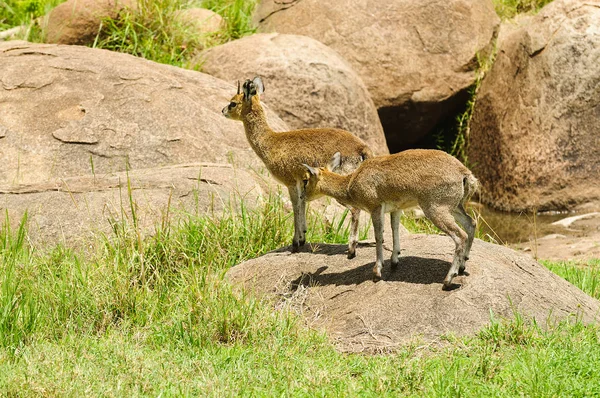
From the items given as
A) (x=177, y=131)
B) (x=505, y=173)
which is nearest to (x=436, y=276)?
(x=177, y=131)

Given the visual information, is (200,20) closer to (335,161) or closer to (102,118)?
(102,118)

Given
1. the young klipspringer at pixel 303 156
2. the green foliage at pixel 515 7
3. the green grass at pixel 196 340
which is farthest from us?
the green foliage at pixel 515 7

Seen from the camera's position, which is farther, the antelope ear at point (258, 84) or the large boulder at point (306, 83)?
the large boulder at point (306, 83)

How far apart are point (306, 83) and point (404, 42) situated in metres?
2.52

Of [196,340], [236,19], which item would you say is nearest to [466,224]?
[196,340]

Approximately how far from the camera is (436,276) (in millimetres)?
6965

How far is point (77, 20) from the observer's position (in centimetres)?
1370

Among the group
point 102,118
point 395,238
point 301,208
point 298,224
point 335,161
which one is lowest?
point 102,118

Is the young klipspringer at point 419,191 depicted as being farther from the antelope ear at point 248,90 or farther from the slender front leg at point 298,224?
the antelope ear at point 248,90

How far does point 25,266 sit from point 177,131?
11.8 feet

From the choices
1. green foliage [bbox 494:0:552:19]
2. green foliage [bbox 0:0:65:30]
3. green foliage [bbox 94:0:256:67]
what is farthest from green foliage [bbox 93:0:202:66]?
green foliage [bbox 494:0:552:19]

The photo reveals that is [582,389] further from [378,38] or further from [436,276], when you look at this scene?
[378,38]

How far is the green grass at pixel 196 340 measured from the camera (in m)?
5.64

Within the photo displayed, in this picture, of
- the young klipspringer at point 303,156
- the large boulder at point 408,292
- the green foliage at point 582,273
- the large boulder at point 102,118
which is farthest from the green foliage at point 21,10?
the green foliage at point 582,273
